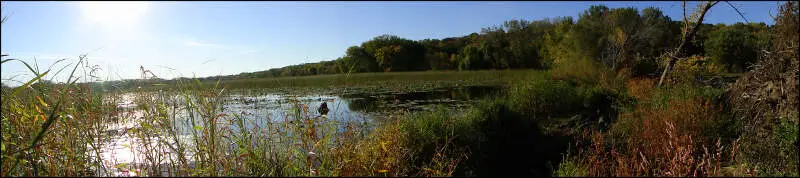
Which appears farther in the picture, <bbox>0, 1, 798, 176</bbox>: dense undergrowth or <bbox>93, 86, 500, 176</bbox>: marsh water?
<bbox>93, 86, 500, 176</bbox>: marsh water

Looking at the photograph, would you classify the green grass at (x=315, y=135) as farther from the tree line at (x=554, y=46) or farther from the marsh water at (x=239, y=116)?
the tree line at (x=554, y=46)

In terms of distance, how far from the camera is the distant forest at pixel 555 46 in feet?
81.3

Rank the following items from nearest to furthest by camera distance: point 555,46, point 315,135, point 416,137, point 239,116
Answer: point 315,135
point 416,137
point 239,116
point 555,46

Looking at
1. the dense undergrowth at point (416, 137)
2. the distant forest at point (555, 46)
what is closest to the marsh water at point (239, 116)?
the dense undergrowth at point (416, 137)

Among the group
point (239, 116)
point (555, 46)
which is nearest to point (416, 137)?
point (239, 116)

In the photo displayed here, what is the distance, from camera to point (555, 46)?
35.6 m

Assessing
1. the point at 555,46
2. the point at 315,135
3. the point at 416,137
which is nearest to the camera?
the point at 315,135

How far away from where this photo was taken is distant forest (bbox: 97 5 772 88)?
2477 centimetres

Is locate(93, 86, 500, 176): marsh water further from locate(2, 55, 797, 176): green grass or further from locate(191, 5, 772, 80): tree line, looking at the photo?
locate(191, 5, 772, 80): tree line

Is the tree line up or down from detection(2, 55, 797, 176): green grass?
up

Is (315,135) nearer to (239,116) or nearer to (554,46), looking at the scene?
(239,116)

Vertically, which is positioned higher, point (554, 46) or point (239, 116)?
point (554, 46)

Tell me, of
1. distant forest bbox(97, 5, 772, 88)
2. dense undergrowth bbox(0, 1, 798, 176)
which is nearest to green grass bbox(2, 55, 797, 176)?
dense undergrowth bbox(0, 1, 798, 176)

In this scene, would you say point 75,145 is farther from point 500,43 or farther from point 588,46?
point 500,43
